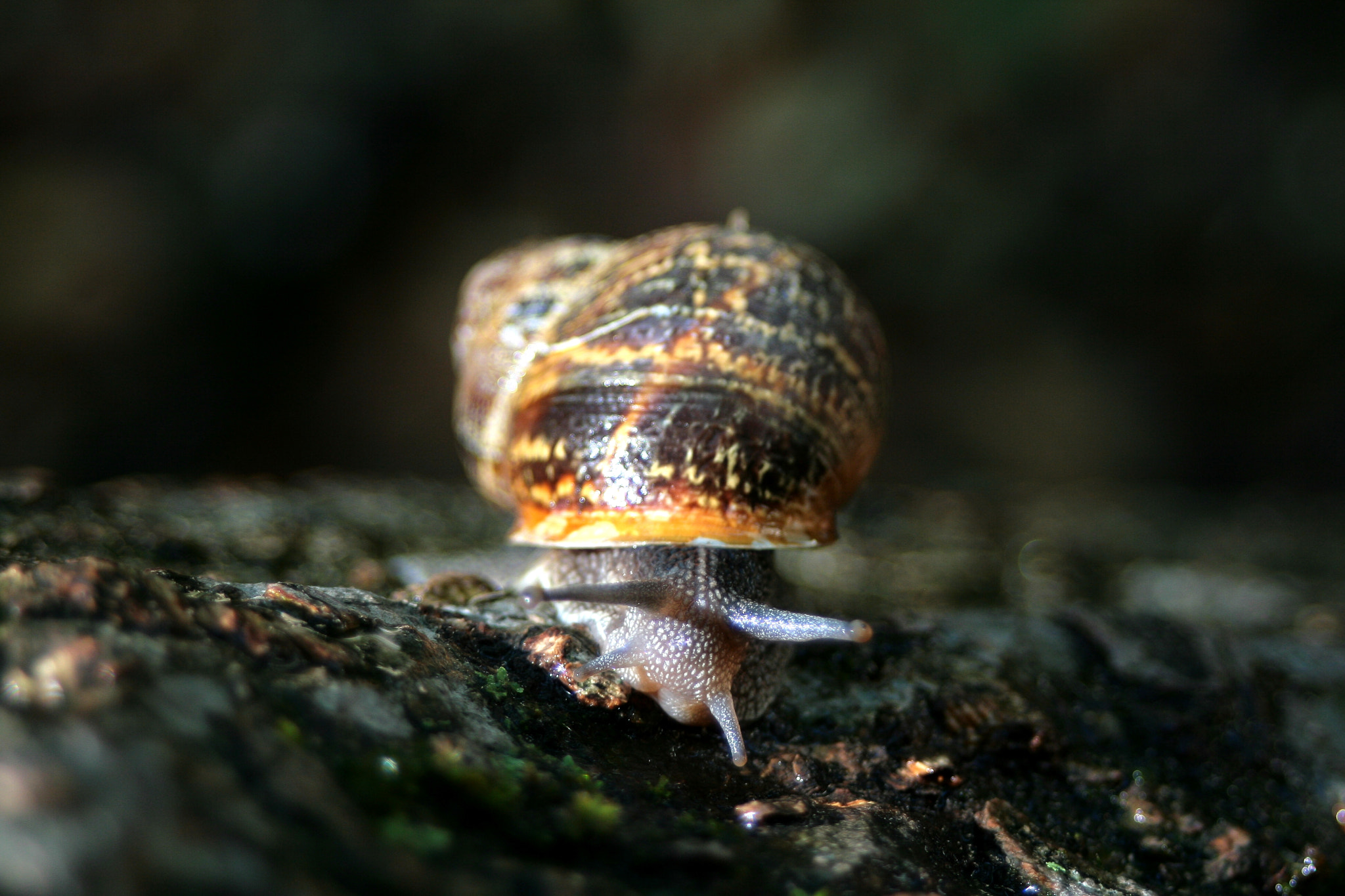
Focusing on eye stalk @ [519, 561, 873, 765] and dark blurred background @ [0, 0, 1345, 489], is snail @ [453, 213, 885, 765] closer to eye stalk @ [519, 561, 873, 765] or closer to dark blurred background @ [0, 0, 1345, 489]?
eye stalk @ [519, 561, 873, 765]

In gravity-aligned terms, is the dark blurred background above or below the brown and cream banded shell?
above

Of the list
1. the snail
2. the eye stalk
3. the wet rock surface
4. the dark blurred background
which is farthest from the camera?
the dark blurred background

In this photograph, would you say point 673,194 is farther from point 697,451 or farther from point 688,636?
point 688,636

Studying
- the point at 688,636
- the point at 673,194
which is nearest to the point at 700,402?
the point at 688,636

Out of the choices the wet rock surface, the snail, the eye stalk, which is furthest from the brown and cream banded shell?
the wet rock surface

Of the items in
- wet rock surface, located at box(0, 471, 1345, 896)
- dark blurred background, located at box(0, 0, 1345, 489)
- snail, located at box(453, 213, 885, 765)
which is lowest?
wet rock surface, located at box(0, 471, 1345, 896)

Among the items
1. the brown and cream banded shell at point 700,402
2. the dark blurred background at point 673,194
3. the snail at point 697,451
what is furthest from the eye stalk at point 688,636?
the dark blurred background at point 673,194
